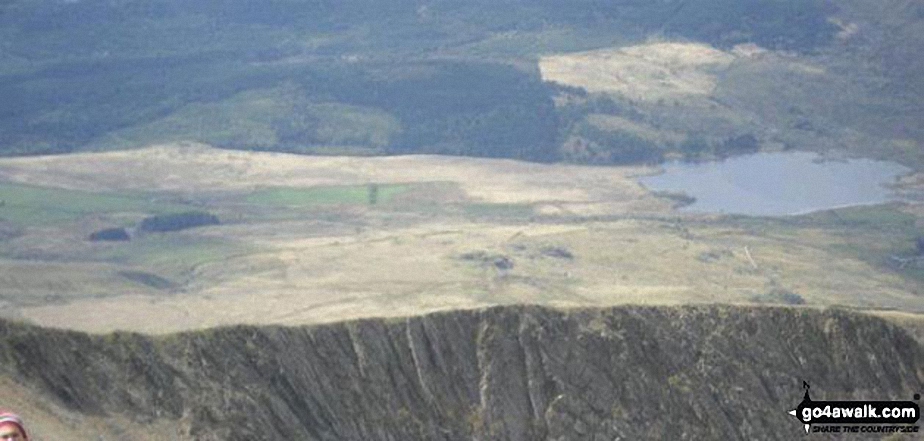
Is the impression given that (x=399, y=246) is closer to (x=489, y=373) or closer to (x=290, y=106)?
(x=290, y=106)

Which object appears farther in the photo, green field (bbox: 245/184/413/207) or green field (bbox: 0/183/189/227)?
green field (bbox: 245/184/413/207)

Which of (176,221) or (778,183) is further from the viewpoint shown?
(778,183)

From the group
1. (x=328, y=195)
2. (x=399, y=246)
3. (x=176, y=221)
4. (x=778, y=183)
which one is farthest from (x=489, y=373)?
(x=778, y=183)

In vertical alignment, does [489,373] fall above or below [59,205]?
below

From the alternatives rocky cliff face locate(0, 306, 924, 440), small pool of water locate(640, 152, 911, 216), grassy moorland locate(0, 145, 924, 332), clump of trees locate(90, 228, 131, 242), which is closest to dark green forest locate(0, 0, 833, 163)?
grassy moorland locate(0, 145, 924, 332)

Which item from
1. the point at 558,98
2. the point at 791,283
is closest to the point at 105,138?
the point at 558,98

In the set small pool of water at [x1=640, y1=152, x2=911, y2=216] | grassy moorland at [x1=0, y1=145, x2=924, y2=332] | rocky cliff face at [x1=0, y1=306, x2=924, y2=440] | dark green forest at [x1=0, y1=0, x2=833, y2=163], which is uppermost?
dark green forest at [x1=0, y1=0, x2=833, y2=163]

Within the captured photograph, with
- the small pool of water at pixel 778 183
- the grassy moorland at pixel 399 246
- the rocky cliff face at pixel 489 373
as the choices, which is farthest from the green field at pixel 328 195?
the rocky cliff face at pixel 489 373

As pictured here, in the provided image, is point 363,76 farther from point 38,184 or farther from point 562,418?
point 562,418

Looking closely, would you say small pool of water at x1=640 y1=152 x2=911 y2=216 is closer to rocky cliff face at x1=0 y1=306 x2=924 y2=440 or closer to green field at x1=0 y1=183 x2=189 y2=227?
green field at x1=0 y1=183 x2=189 y2=227
